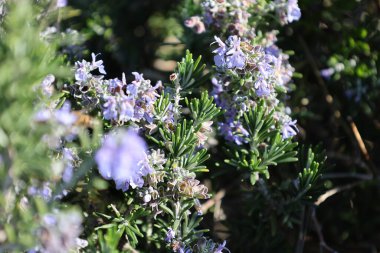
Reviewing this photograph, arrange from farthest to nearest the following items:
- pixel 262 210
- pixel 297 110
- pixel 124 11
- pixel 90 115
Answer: pixel 124 11
pixel 297 110
pixel 262 210
pixel 90 115

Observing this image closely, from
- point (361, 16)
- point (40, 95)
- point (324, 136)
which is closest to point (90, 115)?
point (40, 95)

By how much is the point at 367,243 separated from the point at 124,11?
1626mm

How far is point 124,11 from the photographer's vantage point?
2834 mm

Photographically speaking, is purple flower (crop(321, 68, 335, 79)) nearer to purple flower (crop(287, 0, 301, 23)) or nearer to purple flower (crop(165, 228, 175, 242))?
purple flower (crop(287, 0, 301, 23))

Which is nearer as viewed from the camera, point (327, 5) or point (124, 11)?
point (327, 5)

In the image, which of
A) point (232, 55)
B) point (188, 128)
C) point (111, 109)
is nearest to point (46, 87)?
point (111, 109)

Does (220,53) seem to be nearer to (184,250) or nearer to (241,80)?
(241,80)

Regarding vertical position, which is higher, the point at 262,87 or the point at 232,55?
the point at 232,55

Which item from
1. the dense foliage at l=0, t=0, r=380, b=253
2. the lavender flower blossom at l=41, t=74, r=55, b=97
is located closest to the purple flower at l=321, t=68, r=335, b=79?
the dense foliage at l=0, t=0, r=380, b=253

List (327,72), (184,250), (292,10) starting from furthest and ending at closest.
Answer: (327,72)
(292,10)
(184,250)

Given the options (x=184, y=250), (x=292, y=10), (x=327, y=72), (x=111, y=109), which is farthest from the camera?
(x=327, y=72)

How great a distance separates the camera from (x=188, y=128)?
1671 mm

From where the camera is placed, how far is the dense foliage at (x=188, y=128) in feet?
4.20

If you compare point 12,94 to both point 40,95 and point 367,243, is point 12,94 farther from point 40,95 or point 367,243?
point 367,243
